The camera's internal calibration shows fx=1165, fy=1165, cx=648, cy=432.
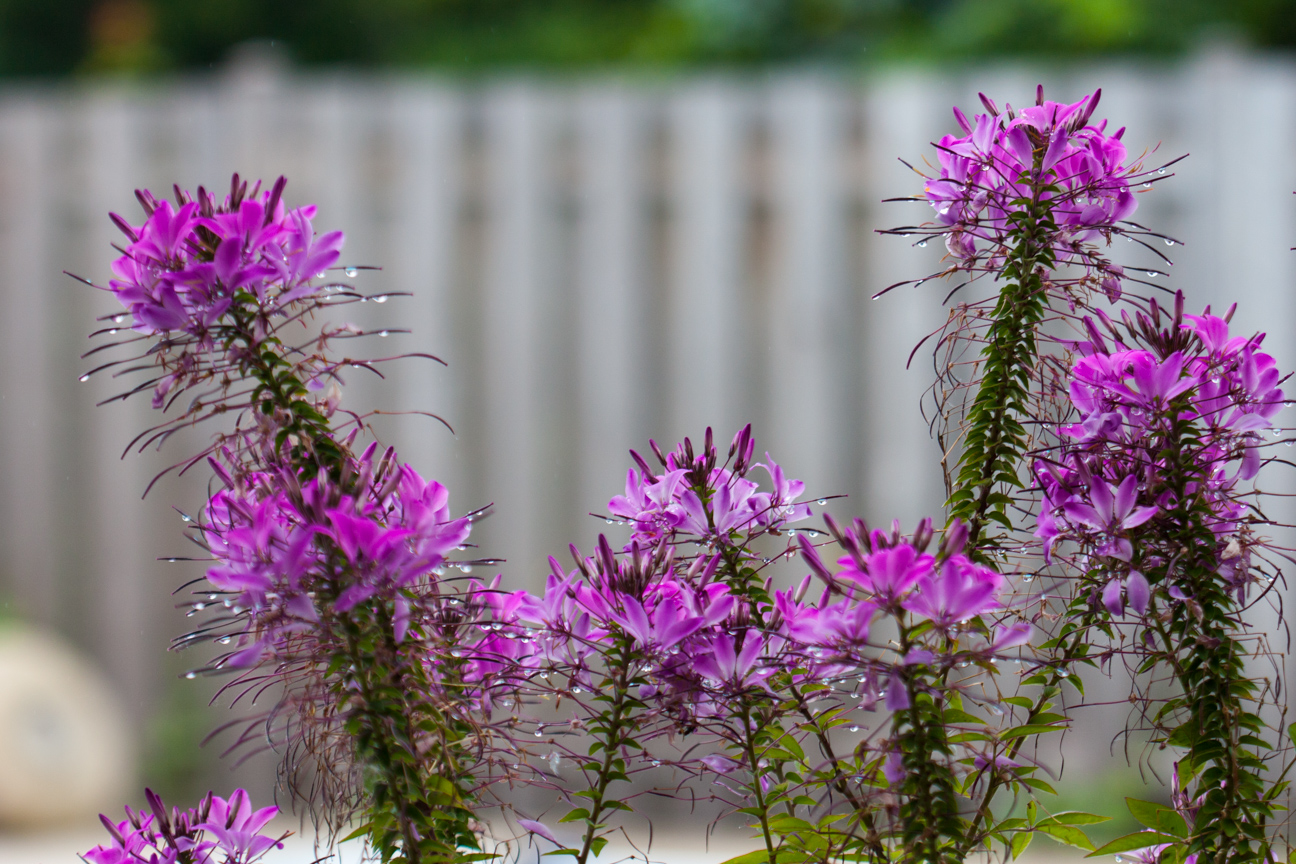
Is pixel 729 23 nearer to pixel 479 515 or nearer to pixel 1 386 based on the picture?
pixel 1 386

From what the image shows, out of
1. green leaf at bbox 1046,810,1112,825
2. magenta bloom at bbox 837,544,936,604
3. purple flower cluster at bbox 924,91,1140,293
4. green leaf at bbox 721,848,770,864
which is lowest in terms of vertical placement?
green leaf at bbox 721,848,770,864

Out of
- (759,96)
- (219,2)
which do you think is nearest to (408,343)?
(759,96)

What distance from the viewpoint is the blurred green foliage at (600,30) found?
3646 mm

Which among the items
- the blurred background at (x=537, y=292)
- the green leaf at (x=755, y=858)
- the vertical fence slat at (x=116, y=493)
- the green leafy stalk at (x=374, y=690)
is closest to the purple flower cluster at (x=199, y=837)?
the green leafy stalk at (x=374, y=690)

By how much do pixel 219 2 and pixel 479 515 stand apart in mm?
4494

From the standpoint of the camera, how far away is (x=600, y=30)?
14.2ft

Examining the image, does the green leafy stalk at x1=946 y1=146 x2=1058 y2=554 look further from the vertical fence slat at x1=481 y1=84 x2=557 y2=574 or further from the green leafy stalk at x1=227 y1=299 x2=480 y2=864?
the vertical fence slat at x1=481 y1=84 x2=557 y2=574

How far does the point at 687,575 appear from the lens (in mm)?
474

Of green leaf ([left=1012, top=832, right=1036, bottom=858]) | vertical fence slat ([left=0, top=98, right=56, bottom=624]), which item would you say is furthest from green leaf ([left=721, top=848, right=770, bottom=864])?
vertical fence slat ([left=0, top=98, right=56, bottom=624])

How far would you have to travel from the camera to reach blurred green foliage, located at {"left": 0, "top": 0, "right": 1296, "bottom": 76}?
365cm

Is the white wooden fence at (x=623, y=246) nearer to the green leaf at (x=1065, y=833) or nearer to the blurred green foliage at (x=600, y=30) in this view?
the blurred green foliage at (x=600, y=30)

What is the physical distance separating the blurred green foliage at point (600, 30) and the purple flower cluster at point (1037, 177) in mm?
3417

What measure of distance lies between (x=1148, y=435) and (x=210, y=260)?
1.16 feet

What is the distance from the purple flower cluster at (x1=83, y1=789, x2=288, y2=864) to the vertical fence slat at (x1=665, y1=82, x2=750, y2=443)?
1.86 metres
